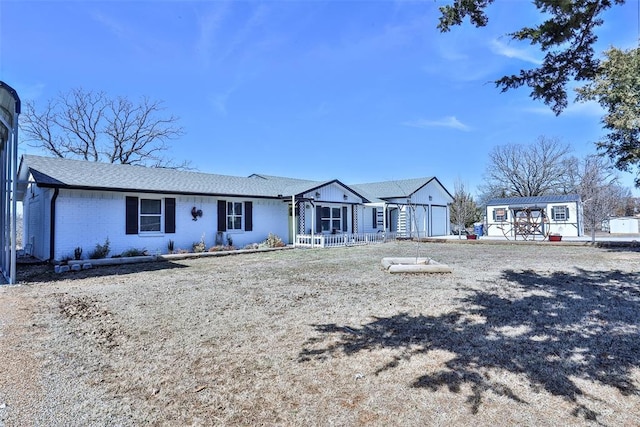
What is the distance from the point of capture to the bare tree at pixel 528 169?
3950cm

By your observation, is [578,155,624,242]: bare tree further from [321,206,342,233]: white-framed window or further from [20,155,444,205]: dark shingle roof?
[20,155,444,205]: dark shingle roof

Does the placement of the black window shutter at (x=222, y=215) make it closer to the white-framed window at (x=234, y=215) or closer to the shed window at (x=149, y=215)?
the white-framed window at (x=234, y=215)

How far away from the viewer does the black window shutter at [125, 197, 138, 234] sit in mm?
13251

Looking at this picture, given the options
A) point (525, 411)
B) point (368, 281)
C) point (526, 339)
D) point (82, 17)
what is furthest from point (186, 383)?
point (82, 17)

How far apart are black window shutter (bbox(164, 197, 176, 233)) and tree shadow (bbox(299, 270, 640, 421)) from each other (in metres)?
11.3

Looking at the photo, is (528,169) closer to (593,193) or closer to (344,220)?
(593,193)

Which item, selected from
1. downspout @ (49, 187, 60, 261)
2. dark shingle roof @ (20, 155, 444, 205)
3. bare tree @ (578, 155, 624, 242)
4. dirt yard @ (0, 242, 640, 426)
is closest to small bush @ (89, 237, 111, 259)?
downspout @ (49, 187, 60, 261)

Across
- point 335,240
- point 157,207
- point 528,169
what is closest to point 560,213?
point 528,169

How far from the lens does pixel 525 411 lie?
2.68 m

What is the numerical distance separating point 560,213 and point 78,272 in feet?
97.4

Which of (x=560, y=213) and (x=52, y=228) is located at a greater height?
(x=560, y=213)

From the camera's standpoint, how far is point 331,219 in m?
20.9

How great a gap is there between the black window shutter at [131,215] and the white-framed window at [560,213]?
28.0 meters

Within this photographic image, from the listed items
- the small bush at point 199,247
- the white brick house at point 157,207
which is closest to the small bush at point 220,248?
the small bush at point 199,247
